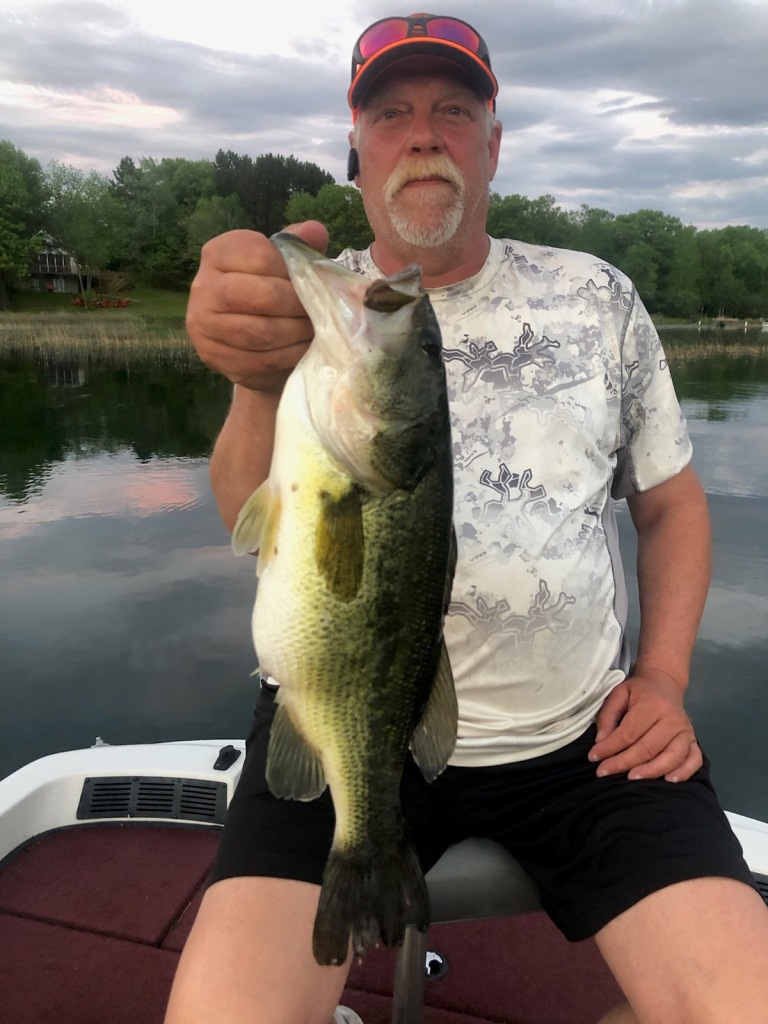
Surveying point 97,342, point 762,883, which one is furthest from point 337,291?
point 97,342

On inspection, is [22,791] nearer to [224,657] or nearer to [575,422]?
[575,422]

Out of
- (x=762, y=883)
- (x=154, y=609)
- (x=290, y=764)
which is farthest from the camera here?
(x=154, y=609)

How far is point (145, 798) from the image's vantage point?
3256mm

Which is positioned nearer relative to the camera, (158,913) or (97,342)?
(158,913)

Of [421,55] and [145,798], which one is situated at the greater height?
[421,55]

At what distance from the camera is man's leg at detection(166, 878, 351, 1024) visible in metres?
1.59

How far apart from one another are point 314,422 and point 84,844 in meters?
2.58

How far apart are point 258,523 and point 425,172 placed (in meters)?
1.48

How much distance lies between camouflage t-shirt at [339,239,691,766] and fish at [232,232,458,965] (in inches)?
19.4

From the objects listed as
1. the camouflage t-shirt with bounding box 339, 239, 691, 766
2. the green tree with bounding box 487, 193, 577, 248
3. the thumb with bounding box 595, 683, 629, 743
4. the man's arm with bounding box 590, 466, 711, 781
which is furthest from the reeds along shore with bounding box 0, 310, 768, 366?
the green tree with bounding box 487, 193, 577, 248

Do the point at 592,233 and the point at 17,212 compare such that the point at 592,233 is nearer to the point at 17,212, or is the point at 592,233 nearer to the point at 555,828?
the point at 17,212

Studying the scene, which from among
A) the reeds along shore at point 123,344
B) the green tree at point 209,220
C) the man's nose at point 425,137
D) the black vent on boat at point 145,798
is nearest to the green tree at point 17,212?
the green tree at point 209,220

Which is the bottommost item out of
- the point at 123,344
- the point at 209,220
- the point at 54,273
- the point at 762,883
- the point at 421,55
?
the point at 762,883

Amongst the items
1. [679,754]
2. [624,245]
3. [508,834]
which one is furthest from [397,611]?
[624,245]
